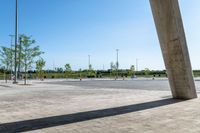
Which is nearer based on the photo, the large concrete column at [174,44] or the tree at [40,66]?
the large concrete column at [174,44]

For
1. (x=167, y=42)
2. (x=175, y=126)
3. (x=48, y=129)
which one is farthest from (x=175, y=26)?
(x=48, y=129)

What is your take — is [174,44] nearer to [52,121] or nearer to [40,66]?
[52,121]

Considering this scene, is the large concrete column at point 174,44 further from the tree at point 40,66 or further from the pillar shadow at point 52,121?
the tree at point 40,66

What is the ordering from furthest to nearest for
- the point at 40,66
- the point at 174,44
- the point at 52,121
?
1. the point at 40,66
2. the point at 174,44
3. the point at 52,121

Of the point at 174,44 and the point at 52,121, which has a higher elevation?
the point at 174,44

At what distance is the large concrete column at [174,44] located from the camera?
40.7 ft

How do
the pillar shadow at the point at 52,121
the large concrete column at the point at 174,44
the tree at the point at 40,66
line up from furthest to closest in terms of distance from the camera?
the tree at the point at 40,66, the large concrete column at the point at 174,44, the pillar shadow at the point at 52,121

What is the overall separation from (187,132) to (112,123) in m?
2.11

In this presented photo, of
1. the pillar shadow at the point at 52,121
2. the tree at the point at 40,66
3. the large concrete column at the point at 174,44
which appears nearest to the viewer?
the pillar shadow at the point at 52,121

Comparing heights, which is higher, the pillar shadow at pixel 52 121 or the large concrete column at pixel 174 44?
the large concrete column at pixel 174 44

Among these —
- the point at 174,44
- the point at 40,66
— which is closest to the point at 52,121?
the point at 174,44

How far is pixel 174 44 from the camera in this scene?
12.8 metres

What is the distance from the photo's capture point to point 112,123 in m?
7.64

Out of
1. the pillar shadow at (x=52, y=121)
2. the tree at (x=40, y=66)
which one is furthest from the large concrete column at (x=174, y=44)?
the tree at (x=40, y=66)
